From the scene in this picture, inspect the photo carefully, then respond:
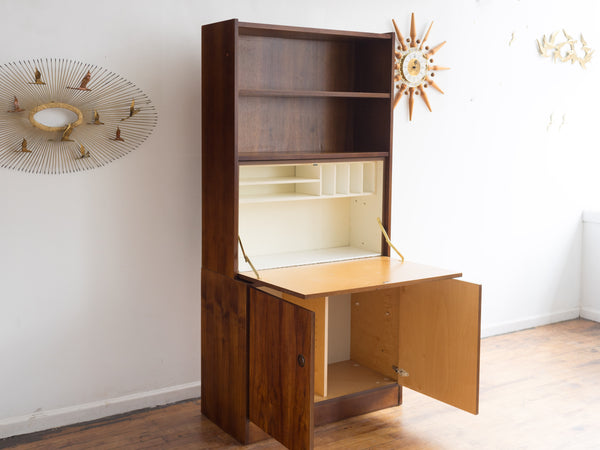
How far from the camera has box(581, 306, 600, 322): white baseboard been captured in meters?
4.99

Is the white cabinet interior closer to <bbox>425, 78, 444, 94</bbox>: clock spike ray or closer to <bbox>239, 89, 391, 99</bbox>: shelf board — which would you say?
<bbox>239, 89, 391, 99</bbox>: shelf board

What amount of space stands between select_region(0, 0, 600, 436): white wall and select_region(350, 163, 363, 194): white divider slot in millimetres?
624

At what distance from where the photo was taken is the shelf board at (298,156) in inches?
116

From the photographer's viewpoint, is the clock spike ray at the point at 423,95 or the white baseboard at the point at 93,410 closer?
the white baseboard at the point at 93,410

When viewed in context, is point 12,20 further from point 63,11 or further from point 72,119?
point 72,119

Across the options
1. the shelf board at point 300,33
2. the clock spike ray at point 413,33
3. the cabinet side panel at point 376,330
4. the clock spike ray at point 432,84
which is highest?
the clock spike ray at point 413,33

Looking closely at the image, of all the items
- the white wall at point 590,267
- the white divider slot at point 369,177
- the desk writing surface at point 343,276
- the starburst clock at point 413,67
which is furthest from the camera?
the white wall at point 590,267

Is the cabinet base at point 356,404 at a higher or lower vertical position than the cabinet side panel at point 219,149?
lower

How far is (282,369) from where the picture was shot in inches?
108

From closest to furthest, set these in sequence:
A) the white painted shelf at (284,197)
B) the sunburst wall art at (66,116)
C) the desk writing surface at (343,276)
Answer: the desk writing surface at (343,276) < the sunburst wall art at (66,116) < the white painted shelf at (284,197)

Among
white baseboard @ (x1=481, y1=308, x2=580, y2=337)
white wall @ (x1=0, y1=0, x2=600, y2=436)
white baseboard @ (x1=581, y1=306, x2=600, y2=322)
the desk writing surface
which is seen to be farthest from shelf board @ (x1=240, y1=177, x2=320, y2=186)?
white baseboard @ (x1=581, y1=306, x2=600, y2=322)

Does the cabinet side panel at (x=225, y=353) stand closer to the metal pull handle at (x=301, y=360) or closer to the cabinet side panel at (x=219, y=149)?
the cabinet side panel at (x=219, y=149)

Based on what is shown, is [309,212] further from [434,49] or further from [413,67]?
[434,49]

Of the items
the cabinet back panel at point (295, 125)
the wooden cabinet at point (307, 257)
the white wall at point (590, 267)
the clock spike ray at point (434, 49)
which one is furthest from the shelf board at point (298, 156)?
the white wall at point (590, 267)
